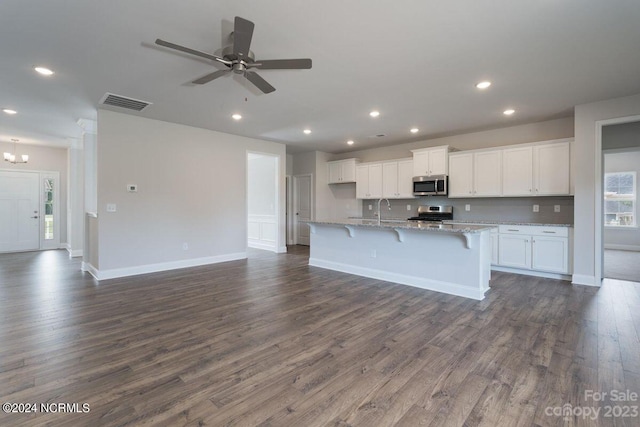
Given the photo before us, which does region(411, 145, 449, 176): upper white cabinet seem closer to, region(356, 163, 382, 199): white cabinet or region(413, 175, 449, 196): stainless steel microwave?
region(413, 175, 449, 196): stainless steel microwave

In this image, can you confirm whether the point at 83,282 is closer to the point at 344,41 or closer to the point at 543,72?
the point at 344,41

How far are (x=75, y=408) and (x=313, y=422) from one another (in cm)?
142

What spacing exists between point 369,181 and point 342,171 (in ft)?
3.05

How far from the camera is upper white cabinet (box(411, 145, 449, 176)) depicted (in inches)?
235

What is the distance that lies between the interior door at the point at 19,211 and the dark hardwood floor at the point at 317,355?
4.71 m

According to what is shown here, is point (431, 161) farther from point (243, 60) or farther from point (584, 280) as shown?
point (243, 60)

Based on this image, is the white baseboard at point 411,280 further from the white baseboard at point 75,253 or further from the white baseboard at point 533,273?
the white baseboard at point 75,253

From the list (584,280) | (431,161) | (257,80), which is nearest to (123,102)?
(257,80)

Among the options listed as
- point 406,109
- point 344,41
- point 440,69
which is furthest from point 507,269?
point 344,41

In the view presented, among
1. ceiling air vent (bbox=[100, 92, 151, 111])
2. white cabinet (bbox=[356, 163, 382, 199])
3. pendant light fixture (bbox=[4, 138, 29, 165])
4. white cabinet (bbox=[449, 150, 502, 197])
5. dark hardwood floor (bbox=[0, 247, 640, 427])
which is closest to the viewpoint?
dark hardwood floor (bbox=[0, 247, 640, 427])

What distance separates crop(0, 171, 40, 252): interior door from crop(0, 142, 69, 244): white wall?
182 mm

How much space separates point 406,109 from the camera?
4.60 m

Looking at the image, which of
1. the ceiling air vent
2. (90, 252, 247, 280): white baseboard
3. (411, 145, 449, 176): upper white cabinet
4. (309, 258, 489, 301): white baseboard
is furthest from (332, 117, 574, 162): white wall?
the ceiling air vent

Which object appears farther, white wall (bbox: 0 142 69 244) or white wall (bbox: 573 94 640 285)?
white wall (bbox: 0 142 69 244)
